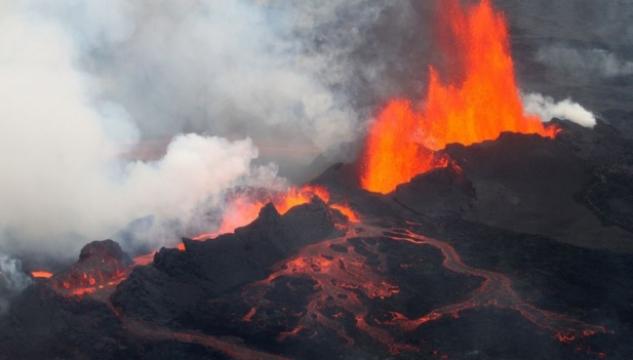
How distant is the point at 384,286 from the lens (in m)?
36.9

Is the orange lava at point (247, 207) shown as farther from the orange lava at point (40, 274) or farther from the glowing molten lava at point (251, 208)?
the orange lava at point (40, 274)

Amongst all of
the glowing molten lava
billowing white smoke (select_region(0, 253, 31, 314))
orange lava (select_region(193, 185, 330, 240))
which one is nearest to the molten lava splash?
the glowing molten lava

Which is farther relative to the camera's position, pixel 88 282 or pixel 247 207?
pixel 247 207

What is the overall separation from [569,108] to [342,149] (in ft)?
90.1

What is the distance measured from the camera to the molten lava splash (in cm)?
5409

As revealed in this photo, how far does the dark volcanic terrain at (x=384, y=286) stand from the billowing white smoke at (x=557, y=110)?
64.4 ft

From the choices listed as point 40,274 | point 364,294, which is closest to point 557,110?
point 364,294

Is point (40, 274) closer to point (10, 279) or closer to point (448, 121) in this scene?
point (10, 279)

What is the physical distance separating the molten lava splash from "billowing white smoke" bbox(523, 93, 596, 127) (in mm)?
5087

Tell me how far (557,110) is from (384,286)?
137 ft

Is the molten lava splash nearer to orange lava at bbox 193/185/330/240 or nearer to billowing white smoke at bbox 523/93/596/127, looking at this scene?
billowing white smoke at bbox 523/93/596/127

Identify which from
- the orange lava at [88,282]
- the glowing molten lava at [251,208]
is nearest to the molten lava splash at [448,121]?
the glowing molten lava at [251,208]

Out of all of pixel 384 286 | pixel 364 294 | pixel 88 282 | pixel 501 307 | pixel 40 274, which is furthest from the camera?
pixel 40 274

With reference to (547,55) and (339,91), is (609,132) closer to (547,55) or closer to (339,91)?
(339,91)
